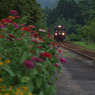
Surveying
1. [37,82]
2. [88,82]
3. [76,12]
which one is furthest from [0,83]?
[76,12]

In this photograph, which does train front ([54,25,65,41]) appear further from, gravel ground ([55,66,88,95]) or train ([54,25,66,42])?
gravel ground ([55,66,88,95])

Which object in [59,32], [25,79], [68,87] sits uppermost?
[59,32]

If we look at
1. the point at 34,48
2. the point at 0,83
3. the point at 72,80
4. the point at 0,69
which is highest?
the point at 34,48

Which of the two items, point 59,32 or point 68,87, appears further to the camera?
point 59,32

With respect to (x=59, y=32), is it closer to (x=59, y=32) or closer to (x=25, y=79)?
(x=59, y=32)

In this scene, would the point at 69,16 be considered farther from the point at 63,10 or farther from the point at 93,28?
the point at 93,28

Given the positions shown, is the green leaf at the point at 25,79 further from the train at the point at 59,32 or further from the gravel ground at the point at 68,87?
the train at the point at 59,32

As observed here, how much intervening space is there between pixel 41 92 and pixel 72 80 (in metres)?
5.46

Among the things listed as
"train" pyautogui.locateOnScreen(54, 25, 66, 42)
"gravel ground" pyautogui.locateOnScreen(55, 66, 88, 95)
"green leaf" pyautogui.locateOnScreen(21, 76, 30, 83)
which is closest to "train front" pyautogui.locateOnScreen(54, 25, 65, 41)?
"train" pyautogui.locateOnScreen(54, 25, 66, 42)

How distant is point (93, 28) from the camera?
111 ft

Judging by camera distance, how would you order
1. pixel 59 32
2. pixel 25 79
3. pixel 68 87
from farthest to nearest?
pixel 59 32, pixel 68 87, pixel 25 79

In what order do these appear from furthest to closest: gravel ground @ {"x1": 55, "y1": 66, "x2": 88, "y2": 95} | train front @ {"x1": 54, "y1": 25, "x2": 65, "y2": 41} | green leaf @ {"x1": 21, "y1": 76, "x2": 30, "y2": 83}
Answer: train front @ {"x1": 54, "y1": 25, "x2": 65, "y2": 41}, gravel ground @ {"x1": 55, "y1": 66, "x2": 88, "y2": 95}, green leaf @ {"x1": 21, "y1": 76, "x2": 30, "y2": 83}

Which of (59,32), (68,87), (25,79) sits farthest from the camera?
(59,32)

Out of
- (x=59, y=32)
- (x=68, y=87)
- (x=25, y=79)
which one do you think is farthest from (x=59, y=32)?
(x=25, y=79)
